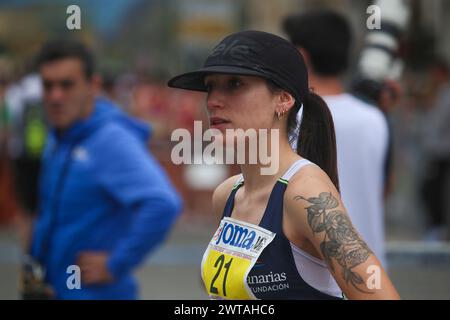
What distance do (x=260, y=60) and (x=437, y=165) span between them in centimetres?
1060

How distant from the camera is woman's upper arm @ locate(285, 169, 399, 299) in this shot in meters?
2.79

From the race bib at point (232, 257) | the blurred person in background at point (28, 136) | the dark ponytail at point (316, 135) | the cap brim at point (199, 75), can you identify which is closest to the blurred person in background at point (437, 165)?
the blurred person in background at point (28, 136)

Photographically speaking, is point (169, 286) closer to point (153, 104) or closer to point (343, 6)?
point (153, 104)

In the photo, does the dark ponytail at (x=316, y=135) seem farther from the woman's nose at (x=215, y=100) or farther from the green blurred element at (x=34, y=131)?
the green blurred element at (x=34, y=131)

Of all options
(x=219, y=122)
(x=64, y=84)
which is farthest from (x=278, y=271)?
(x=64, y=84)

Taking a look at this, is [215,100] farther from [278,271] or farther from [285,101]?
[278,271]

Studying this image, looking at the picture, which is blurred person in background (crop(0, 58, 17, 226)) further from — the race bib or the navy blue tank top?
the navy blue tank top

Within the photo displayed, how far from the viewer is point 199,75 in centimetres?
324

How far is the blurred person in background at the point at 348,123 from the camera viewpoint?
15.3 feet

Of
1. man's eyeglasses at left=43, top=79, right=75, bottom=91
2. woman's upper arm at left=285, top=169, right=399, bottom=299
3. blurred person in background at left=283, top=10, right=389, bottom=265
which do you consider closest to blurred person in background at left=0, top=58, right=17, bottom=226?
man's eyeglasses at left=43, top=79, right=75, bottom=91

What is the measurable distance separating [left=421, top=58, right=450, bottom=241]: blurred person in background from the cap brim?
998 centimetres

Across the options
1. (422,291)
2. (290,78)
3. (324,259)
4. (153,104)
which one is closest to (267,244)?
(324,259)
